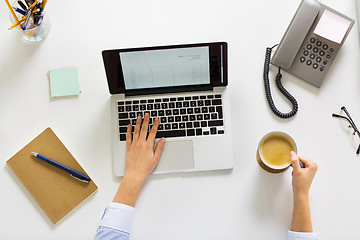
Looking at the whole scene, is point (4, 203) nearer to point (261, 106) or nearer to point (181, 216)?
point (181, 216)

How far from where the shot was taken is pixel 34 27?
3.40ft

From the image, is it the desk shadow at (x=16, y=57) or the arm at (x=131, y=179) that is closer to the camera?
the arm at (x=131, y=179)

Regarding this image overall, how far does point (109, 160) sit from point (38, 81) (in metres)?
0.33

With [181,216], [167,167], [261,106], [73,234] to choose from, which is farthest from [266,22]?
[73,234]

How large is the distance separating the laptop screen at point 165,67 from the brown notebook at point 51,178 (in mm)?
280

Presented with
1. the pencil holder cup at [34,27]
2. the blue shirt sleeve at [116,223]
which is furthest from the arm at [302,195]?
the pencil holder cup at [34,27]

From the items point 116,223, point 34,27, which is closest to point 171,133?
point 116,223

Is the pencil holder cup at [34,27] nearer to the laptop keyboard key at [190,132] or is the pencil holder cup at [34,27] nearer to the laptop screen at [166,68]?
the laptop screen at [166,68]

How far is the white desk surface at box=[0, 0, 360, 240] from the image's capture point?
102 centimetres

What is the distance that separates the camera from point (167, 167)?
102 cm

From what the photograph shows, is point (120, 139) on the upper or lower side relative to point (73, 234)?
upper

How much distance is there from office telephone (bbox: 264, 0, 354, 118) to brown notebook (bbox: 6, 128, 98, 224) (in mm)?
612

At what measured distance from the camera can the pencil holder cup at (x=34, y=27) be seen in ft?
3.39

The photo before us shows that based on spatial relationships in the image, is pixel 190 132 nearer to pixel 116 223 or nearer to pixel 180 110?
pixel 180 110
